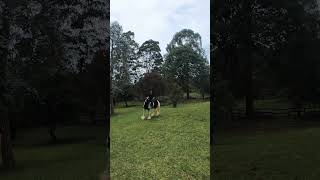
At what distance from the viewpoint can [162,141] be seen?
696 cm

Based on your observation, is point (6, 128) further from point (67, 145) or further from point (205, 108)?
point (205, 108)

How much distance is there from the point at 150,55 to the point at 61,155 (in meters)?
2.15

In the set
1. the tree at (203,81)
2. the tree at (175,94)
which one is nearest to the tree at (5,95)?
the tree at (175,94)

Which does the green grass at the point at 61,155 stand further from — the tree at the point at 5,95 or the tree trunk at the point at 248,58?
the tree trunk at the point at 248,58

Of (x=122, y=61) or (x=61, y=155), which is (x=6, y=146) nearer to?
(x=61, y=155)

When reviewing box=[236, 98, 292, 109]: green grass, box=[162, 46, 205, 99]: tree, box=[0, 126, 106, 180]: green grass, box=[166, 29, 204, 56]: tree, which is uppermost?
box=[166, 29, 204, 56]: tree

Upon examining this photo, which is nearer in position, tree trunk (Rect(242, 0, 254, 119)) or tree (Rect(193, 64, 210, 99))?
tree trunk (Rect(242, 0, 254, 119))

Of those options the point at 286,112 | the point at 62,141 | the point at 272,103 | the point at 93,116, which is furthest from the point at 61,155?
the point at 286,112

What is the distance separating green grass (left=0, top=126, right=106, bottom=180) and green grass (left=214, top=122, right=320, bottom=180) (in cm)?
151

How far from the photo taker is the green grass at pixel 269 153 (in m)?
5.84

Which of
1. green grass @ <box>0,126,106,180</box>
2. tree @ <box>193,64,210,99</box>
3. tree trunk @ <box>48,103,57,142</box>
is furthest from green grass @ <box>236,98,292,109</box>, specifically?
tree trunk @ <box>48,103,57,142</box>

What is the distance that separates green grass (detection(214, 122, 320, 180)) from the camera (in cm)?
584

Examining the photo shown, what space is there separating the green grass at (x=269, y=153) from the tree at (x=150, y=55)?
5.71 ft

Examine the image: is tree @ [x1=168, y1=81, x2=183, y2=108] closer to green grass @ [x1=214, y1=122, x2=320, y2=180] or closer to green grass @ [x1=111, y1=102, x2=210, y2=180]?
green grass @ [x1=111, y1=102, x2=210, y2=180]
